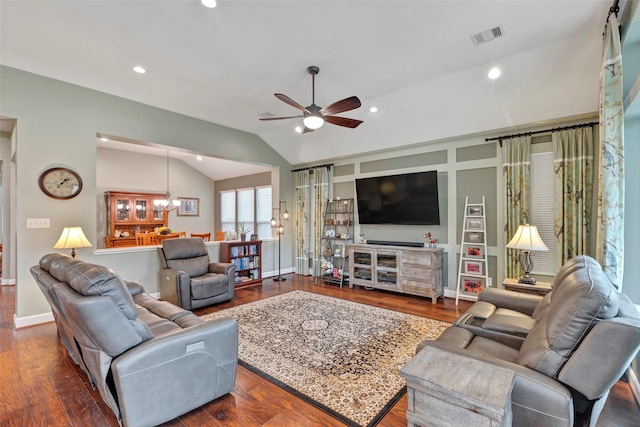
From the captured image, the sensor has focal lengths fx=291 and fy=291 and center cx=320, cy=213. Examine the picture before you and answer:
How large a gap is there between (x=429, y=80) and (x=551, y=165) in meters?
2.15

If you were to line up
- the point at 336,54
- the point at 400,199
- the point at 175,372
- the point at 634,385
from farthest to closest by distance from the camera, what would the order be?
1. the point at 400,199
2. the point at 336,54
3. the point at 634,385
4. the point at 175,372

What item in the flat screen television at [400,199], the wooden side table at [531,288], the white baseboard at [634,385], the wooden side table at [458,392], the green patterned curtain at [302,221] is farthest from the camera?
the green patterned curtain at [302,221]

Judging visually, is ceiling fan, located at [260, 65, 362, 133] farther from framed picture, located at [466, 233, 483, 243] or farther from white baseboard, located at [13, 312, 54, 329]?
white baseboard, located at [13, 312, 54, 329]

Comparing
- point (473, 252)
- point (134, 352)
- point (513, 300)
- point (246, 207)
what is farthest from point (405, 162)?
point (246, 207)

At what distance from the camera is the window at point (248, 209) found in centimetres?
902

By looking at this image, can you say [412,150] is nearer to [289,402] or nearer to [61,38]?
[289,402]

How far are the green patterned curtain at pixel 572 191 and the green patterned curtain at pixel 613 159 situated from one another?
1.64 m

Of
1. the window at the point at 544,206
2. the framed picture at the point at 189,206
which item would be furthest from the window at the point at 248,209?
the window at the point at 544,206

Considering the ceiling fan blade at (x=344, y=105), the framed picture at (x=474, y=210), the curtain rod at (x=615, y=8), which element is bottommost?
the framed picture at (x=474, y=210)

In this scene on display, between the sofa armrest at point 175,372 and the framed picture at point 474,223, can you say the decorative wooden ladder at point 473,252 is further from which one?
the sofa armrest at point 175,372

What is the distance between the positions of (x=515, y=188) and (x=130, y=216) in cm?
898

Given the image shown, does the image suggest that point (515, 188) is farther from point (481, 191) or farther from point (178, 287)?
point (178, 287)

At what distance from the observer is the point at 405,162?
5.60 m

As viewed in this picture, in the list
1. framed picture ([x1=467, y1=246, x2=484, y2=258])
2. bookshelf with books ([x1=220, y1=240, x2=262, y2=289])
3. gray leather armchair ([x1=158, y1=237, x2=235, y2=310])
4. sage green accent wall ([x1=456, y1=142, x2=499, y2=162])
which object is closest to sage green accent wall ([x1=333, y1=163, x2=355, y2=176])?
sage green accent wall ([x1=456, y1=142, x2=499, y2=162])
